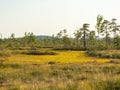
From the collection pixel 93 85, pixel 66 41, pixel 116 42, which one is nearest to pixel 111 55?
pixel 116 42

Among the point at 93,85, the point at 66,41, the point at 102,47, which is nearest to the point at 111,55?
the point at 102,47

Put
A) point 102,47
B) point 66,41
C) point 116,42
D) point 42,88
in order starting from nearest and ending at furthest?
point 42,88 → point 102,47 → point 116,42 → point 66,41

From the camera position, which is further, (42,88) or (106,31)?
(106,31)

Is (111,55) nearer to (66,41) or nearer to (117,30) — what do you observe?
(117,30)

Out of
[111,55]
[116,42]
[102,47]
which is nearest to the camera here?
[111,55]

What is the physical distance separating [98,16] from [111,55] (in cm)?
3414

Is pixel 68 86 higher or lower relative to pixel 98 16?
lower

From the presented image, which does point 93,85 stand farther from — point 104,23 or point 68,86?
point 104,23

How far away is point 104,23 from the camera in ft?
259

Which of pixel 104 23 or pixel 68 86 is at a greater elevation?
pixel 104 23

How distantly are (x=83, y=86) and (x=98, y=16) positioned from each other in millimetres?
68456

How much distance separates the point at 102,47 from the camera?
68.2 m

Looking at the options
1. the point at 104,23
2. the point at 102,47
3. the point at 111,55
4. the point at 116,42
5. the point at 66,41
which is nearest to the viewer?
the point at 111,55

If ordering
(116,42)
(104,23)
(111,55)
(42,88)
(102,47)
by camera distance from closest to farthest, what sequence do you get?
1. (42,88)
2. (111,55)
3. (102,47)
4. (116,42)
5. (104,23)
